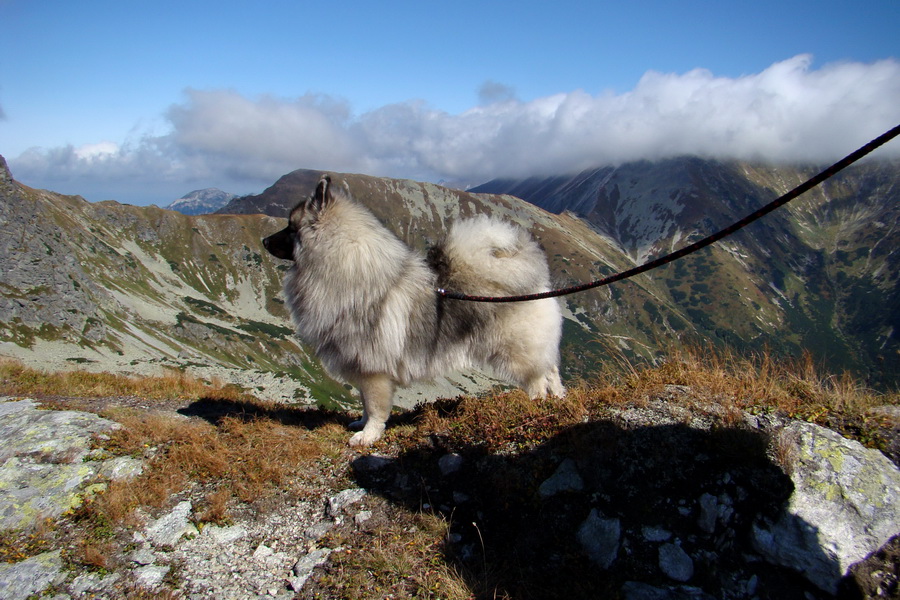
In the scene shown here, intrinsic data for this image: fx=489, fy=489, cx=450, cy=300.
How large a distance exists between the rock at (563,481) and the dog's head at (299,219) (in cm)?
519

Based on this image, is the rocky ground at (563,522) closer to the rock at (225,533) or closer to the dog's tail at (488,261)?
the rock at (225,533)

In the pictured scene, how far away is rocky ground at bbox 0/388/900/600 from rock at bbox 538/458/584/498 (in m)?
0.02

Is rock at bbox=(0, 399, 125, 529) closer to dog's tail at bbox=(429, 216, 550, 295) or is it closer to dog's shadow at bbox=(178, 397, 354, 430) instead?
dog's shadow at bbox=(178, 397, 354, 430)

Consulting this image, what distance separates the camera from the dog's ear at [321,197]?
7566mm

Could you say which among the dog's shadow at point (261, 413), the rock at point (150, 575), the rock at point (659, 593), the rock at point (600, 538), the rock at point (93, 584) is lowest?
the dog's shadow at point (261, 413)

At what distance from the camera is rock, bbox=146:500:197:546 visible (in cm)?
514

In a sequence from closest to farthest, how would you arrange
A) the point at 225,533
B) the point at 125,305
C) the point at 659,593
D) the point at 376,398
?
the point at 659,593, the point at 225,533, the point at 376,398, the point at 125,305

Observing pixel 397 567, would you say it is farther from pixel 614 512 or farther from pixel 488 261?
pixel 488 261

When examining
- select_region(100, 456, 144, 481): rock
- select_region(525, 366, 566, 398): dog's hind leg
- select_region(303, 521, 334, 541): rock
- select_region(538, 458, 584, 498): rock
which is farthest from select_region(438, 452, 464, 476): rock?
select_region(100, 456, 144, 481): rock

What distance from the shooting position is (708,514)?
4.54m

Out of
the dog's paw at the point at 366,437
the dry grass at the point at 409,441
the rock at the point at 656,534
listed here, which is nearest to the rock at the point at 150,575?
the dry grass at the point at 409,441

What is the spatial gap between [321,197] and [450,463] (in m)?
4.53

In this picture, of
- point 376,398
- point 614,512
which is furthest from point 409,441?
point 614,512

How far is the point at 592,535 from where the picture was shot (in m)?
4.70
